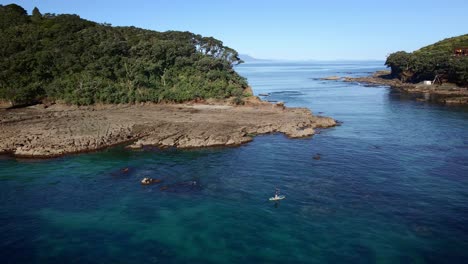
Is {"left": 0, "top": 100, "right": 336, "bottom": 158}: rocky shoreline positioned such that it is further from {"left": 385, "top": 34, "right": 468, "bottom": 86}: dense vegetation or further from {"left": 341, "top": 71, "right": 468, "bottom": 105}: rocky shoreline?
{"left": 385, "top": 34, "right": 468, "bottom": 86}: dense vegetation

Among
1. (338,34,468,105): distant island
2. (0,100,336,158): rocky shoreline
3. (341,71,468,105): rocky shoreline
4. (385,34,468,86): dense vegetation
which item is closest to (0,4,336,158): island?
(0,100,336,158): rocky shoreline

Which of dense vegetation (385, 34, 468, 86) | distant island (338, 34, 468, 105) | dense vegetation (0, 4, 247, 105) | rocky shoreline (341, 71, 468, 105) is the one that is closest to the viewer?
dense vegetation (0, 4, 247, 105)

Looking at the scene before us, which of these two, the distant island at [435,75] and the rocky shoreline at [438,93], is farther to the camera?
the distant island at [435,75]

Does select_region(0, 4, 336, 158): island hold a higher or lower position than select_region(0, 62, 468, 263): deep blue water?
higher

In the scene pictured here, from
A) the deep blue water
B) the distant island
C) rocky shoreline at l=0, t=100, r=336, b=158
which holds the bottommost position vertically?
the deep blue water

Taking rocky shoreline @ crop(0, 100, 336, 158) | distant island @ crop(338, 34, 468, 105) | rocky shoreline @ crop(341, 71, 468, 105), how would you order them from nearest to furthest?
rocky shoreline @ crop(0, 100, 336, 158) < rocky shoreline @ crop(341, 71, 468, 105) < distant island @ crop(338, 34, 468, 105)

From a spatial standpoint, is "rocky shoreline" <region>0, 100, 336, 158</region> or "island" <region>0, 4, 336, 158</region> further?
"island" <region>0, 4, 336, 158</region>

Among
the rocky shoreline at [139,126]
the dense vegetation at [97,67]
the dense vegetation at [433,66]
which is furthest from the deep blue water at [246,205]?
the dense vegetation at [433,66]

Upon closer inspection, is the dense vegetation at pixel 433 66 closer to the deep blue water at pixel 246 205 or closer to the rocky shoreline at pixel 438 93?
the rocky shoreline at pixel 438 93
